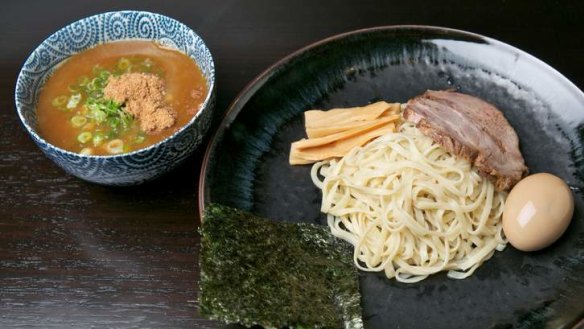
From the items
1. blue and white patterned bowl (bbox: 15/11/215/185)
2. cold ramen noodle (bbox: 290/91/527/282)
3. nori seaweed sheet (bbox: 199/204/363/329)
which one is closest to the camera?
nori seaweed sheet (bbox: 199/204/363/329)

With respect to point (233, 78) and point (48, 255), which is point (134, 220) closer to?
point (48, 255)

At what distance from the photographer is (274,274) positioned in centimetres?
234

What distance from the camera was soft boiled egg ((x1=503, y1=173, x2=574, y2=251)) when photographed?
2373 mm

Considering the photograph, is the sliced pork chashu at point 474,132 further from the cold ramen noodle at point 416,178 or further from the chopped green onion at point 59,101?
the chopped green onion at point 59,101

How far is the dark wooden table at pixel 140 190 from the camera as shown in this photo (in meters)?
2.45

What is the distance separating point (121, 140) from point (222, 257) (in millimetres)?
755

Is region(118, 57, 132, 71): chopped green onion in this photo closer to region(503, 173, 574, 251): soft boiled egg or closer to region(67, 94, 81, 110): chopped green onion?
region(67, 94, 81, 110): chopped green onion

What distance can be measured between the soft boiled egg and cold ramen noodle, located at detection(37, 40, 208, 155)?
1489mm

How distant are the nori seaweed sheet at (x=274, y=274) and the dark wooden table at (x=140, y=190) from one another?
247 mm

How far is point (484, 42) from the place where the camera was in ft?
10.1

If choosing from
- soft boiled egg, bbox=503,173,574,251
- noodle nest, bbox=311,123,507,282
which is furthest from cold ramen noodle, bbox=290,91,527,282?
soft boiled egg, bbox=503,173,574,251

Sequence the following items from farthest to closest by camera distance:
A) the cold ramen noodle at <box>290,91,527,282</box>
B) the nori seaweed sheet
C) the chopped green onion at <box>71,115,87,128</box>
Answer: the chopped green onion at <box>71,115,87,128</box> → the cold ramen noodle at <box>290,91,527,282</box> → the nori seaweed sheet

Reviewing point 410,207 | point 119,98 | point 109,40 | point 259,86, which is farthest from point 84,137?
point 410,207

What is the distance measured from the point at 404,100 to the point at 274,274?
126 centimetres
